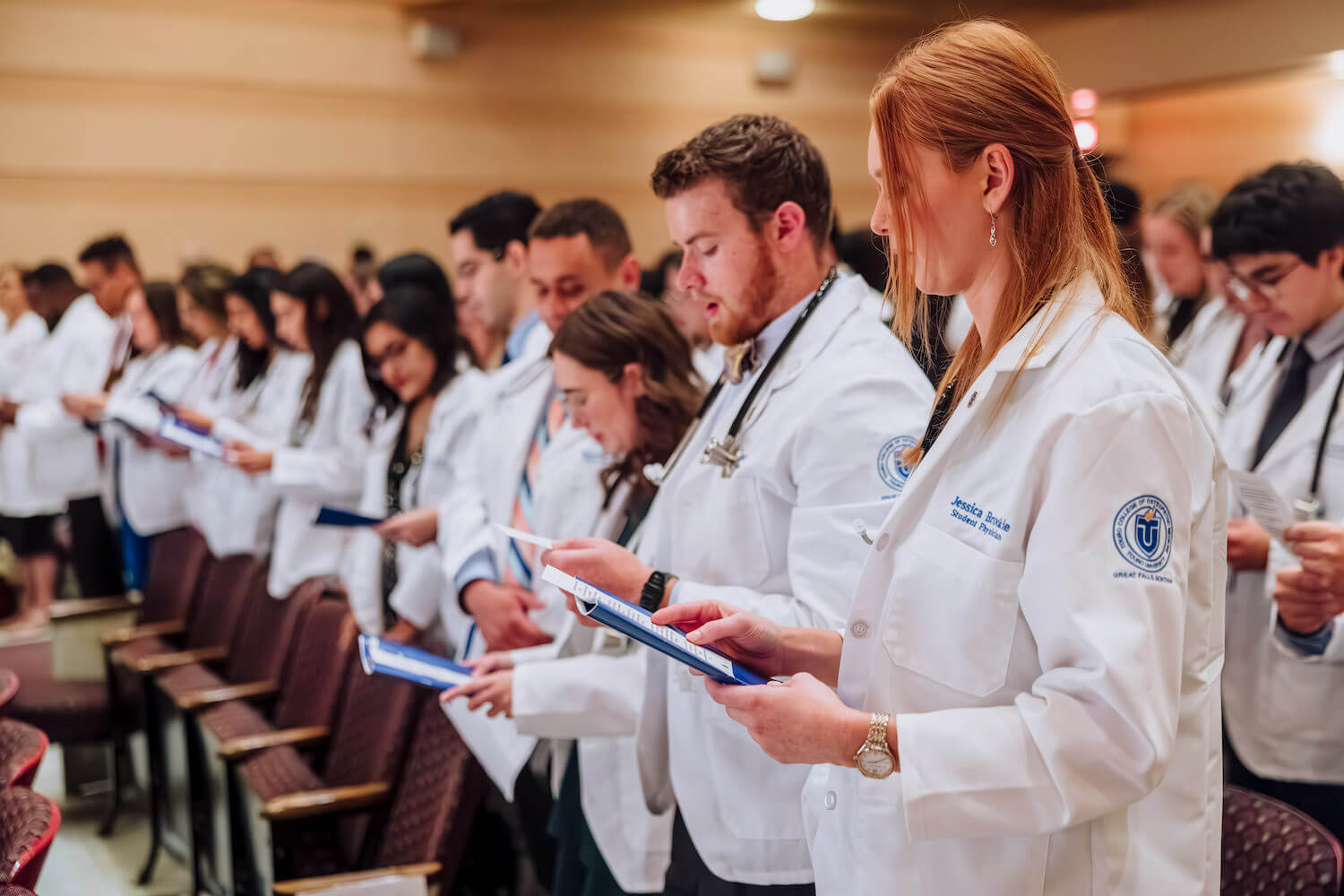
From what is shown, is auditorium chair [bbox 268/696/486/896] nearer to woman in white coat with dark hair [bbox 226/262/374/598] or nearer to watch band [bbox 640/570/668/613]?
watch band [bbox 640/570/668/613]

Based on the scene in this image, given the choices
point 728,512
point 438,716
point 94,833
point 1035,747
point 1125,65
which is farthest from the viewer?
point 1125,65

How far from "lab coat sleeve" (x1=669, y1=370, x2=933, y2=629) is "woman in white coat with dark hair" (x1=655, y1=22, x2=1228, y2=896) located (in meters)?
0.27

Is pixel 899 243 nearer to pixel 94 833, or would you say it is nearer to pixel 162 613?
pixel 94 833

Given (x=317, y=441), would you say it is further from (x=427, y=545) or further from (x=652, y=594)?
(x=652, y=594)

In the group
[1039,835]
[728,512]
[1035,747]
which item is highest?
[728,512]

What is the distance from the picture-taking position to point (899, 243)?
1.15 metres

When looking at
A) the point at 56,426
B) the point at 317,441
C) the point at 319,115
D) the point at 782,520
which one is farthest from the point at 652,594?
the point at 319,115

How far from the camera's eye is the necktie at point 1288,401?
2225mm

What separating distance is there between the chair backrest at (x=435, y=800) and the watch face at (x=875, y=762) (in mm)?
1327

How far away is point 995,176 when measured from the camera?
42.5 inches

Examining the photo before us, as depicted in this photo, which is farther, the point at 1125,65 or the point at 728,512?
the point at 1125,65

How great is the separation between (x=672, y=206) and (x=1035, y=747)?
993 millimetres

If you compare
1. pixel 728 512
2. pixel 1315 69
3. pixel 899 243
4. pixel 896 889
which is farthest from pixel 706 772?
pixel 1315 69

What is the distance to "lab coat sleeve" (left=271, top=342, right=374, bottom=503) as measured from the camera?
368cm
